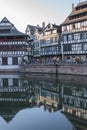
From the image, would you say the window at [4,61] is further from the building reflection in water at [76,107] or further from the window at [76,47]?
the building reflection in water at [76,107]

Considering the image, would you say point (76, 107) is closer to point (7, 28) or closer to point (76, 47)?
point (76, 47)

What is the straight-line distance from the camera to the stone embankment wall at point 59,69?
50250 mm

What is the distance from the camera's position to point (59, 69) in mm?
56531

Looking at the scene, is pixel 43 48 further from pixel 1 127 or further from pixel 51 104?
pixel 1 127

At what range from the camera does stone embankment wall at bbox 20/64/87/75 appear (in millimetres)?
50250

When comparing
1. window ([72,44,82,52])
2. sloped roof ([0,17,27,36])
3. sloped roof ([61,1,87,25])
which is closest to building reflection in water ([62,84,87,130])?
window ([72,44,82,52])

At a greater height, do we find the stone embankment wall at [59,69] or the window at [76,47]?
the window at [76,47]

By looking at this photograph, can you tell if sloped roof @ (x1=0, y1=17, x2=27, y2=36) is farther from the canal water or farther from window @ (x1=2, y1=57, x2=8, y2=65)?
the canal water

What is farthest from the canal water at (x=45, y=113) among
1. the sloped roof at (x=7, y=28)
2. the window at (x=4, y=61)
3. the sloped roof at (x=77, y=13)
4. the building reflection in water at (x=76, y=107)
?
the sloped roof at (x=7, y=28)

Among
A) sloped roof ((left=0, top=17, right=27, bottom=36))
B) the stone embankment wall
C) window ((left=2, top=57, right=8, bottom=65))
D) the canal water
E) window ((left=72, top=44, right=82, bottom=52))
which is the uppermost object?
sloped roof ((left=0, top=17, right=27, bottom=36))

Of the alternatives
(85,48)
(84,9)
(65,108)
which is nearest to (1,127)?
(65,108)

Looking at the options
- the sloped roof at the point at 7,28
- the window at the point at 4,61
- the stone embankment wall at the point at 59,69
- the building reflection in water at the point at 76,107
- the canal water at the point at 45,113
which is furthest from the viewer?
the sloped roof at the point at 7,28

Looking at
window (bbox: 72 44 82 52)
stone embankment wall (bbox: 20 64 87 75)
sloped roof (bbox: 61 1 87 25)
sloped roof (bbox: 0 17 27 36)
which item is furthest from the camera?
sloped roof (bbox: 0 17 27 36)

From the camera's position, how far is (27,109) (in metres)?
23.5
